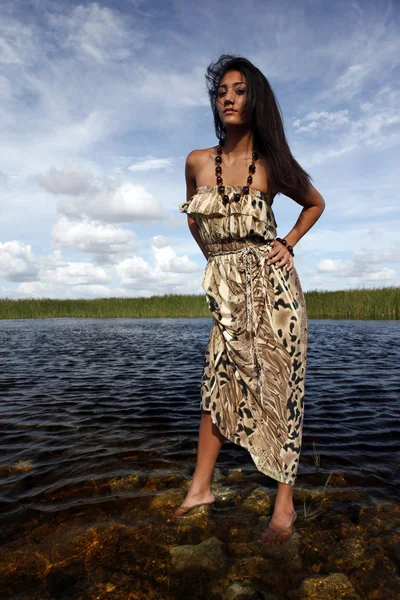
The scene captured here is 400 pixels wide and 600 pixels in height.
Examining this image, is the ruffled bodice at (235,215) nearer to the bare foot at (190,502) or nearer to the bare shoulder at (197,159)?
the bare shoulder at (197,159)

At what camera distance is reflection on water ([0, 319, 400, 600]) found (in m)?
1.75

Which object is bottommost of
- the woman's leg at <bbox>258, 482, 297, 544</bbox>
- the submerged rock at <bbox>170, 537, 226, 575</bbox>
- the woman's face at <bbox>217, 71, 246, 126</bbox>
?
the submerged rock at <bbox>170, 537, 226, 575</bbox>

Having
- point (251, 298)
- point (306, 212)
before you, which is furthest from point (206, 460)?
point (306, 212)

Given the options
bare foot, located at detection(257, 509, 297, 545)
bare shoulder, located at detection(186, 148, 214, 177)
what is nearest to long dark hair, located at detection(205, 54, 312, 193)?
bare shoulder, located at detection(186, 148, 214, 177)

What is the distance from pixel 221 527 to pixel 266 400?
682 mm

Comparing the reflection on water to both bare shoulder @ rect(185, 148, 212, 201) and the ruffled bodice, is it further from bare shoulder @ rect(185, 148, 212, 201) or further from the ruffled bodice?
bare shoulder @ rect(185, 148, 212, 201)

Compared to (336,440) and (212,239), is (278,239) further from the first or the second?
(336,440)

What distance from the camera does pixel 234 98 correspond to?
7.41ft

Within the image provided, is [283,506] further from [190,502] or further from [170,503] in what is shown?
[170,503]

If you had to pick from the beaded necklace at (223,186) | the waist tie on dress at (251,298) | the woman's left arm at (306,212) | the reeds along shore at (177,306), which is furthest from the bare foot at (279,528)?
the reeds along shore at (177,306)

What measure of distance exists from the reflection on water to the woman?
7.9 inches

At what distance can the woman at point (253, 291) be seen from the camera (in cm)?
217

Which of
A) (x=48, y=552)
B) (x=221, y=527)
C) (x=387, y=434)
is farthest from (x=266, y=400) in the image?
(x=387, y=434)

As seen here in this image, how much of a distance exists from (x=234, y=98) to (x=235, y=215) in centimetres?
66
